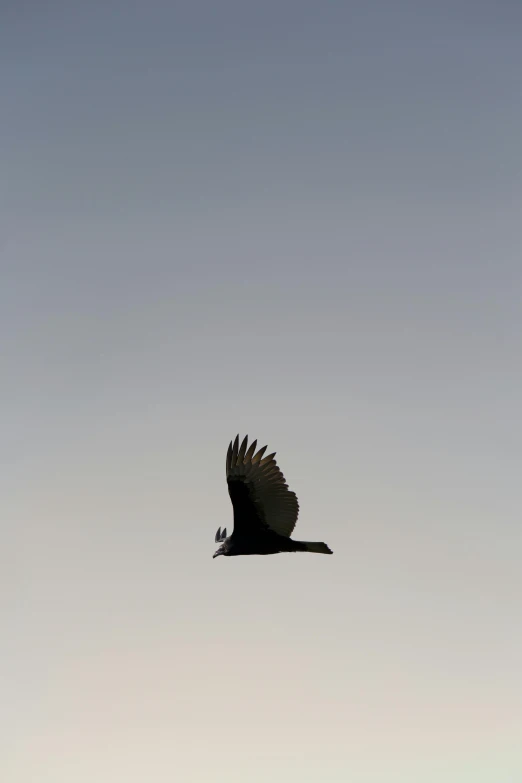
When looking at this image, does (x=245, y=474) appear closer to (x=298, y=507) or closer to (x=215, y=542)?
(x=298, y=507)

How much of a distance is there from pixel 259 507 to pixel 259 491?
50 centimetres

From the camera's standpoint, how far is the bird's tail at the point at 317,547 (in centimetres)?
2333

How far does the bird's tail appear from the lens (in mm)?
23328

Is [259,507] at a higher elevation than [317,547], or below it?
higher

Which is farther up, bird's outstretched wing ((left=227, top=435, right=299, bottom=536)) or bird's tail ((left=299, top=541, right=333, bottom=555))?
bird's outstretched wing ((left=227, top=435, right=299, bottom=536))

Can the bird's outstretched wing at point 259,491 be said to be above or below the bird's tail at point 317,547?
above

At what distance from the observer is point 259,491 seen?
23.5 metres

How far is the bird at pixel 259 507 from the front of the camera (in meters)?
23.4

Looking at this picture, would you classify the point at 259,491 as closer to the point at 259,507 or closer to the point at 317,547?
the point at 259,507

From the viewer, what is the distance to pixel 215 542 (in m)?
27.4

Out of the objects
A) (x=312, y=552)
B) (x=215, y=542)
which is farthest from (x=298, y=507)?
(x=215, y=542)

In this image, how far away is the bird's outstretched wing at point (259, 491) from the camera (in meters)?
23.4

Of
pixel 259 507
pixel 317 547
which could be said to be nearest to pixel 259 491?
pixel 259 507

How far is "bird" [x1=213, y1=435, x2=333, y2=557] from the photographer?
23391 millimetres
